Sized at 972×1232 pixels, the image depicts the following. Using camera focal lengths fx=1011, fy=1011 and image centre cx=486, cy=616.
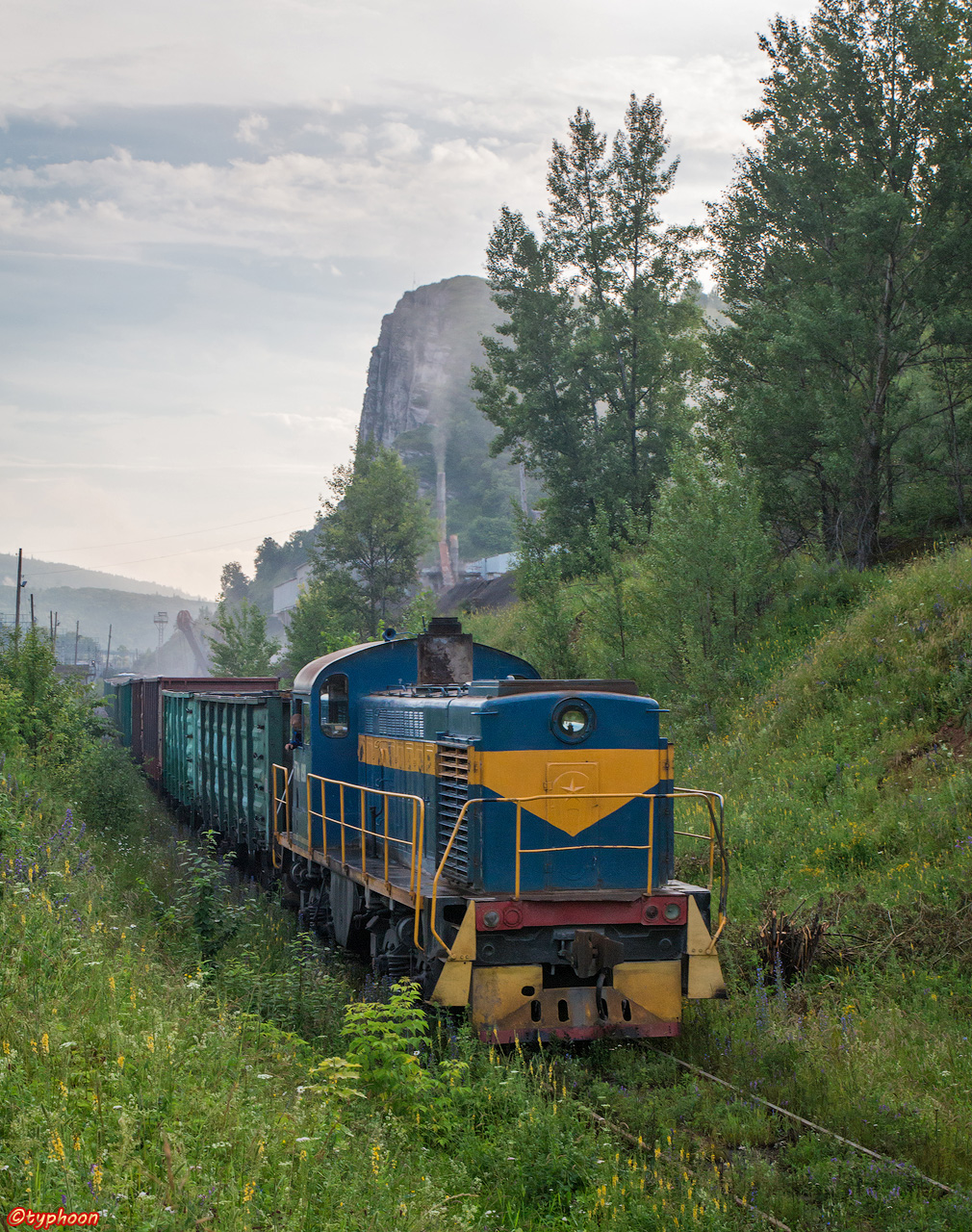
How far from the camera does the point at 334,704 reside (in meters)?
11.8

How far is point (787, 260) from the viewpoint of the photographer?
25.9 metres

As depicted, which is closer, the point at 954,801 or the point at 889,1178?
the point at 889,1178

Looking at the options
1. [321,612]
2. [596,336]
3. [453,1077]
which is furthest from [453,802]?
[321,612]

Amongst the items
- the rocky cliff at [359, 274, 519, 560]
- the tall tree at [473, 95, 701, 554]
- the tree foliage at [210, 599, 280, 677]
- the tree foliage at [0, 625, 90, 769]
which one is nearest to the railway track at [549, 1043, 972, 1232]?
the tree foliage at [0, 625, 90, 769]

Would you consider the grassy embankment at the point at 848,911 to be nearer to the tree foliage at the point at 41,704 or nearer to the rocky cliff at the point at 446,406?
Answer: the tree foliage at the point at 41,704

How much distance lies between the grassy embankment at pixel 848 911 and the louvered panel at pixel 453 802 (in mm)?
1883

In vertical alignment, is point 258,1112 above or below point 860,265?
below

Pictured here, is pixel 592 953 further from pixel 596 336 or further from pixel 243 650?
pixel 243 650

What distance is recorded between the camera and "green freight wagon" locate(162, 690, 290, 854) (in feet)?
49.1

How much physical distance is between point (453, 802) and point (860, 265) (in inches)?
723

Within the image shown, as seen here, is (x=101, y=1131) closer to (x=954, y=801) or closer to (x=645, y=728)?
(x=645, y=728)

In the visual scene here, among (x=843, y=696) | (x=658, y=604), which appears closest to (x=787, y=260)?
(x=658, y=604)

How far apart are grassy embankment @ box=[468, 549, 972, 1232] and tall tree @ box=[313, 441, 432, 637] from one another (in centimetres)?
3209

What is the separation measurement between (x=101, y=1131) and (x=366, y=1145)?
1513 mm
